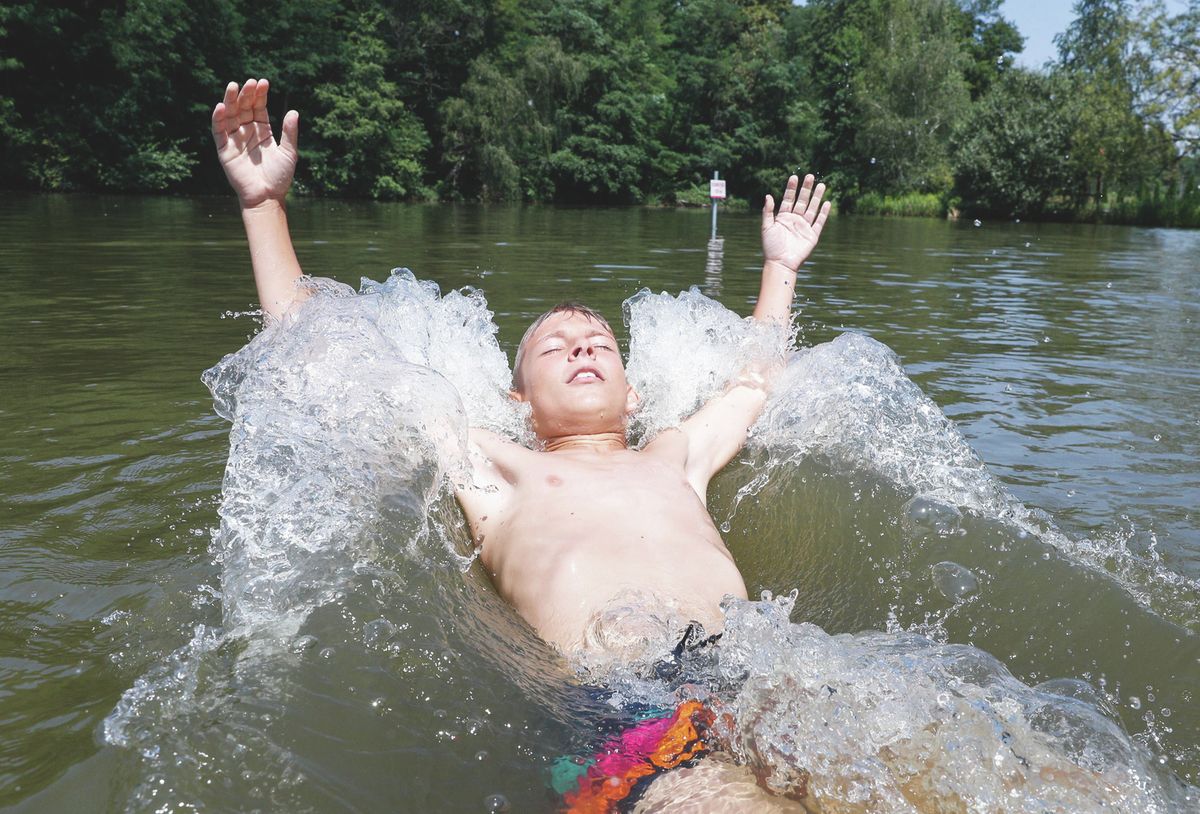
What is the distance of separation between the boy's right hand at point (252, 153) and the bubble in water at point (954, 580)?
120 inches

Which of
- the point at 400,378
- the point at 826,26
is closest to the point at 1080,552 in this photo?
the point at 400,378

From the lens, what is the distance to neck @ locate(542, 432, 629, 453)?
3793 millimetres

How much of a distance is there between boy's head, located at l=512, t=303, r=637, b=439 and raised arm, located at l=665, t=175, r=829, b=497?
32 centimetres

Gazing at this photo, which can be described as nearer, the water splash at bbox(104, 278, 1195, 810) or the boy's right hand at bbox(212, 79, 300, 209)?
the water splash at bbox(104, 278, 1195, 810)

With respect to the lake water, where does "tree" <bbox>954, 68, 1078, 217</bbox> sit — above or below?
above

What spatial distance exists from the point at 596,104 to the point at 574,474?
47657 millimetres

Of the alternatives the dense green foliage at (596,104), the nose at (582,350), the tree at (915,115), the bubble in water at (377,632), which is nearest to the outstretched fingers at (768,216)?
the nose at (582,350)

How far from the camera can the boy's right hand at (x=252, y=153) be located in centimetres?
382

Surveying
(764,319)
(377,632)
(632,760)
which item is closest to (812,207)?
(764,319)

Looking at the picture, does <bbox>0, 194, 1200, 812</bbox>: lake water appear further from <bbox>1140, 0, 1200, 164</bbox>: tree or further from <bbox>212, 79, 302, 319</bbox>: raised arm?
<bbox>1140, 0, 1200, 164</bbox>: tree

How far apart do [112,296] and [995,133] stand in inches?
1571

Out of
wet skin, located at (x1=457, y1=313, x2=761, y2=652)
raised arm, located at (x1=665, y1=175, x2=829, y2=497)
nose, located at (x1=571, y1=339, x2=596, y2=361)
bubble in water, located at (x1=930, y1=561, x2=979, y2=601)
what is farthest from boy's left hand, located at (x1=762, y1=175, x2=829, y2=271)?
bubble in water, located at (x1=930, y1=561, x2=979, y2=601)

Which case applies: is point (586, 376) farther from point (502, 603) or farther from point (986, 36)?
point (986, 36)

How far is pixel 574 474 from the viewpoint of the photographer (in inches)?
136
